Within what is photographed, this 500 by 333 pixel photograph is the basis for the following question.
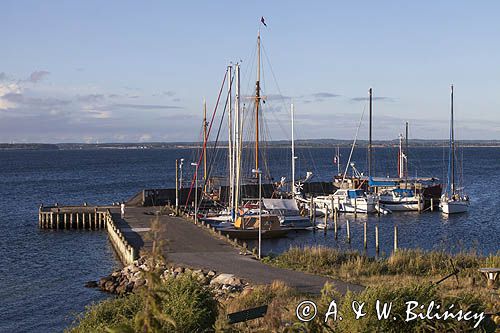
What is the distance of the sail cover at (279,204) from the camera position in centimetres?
4900

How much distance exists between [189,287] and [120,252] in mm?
25388

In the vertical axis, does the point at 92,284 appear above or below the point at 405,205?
below

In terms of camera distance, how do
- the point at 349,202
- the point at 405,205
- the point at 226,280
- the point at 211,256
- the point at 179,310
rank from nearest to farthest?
1. the point at 179,310
2. the point at 226,280
3. the point at 211,256
4. the point at 349,202
5. the point at 405,205

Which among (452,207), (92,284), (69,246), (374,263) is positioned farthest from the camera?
(452,207)

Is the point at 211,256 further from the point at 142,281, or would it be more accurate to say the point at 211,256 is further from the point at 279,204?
the point at 279,204

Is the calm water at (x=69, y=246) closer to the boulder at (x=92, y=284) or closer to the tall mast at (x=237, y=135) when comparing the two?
the boulder at (x=92, y=284)

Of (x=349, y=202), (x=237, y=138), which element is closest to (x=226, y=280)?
(x=237, y=138)

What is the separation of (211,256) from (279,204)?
1896 cm

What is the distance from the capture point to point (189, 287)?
13.7 metres

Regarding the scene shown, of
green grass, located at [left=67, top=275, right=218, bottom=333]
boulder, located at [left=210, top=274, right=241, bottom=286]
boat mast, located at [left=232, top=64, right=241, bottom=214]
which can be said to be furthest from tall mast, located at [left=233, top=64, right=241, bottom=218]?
green grass, located at [left=67, top=275, right=218, bottom=333]

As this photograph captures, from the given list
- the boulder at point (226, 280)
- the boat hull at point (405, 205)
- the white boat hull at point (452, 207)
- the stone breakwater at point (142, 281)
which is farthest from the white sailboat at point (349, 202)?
the boulder at point (226, 280)

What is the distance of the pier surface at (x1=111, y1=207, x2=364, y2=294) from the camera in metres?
24.6

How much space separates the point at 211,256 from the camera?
31250 millimetres

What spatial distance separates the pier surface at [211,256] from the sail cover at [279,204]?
6.10 meters
